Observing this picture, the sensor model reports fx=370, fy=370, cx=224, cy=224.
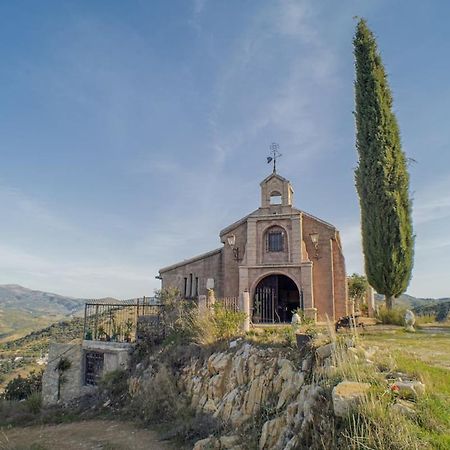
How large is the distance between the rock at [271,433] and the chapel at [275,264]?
38.5 ft

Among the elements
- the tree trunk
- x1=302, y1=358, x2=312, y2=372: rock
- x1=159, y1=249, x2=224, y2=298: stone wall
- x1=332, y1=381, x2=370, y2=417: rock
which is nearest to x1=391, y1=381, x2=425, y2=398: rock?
x1=332, y1=381, x2=370, y2=417: rock

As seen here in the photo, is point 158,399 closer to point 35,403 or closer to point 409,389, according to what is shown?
point 35,403

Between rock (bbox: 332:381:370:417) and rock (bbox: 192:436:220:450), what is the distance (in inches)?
152

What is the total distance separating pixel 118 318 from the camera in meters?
17.9

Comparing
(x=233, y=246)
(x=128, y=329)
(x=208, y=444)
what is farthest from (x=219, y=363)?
(x=233, y=246)

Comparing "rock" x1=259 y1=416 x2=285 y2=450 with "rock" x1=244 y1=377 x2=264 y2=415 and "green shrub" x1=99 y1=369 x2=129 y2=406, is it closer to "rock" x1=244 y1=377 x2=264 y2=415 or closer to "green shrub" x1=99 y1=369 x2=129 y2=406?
"rock" x1=244 y1=377 x2=264 y2=415

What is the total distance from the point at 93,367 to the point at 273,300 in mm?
9714

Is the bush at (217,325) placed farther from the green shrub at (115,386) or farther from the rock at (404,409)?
the rock at (404,409)

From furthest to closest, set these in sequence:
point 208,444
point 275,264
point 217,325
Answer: point 275,264 → point 217,325 → point 208,444

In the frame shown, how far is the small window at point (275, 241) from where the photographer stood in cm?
2050

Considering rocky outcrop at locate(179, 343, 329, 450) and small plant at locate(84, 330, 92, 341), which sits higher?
small plant at locate(84, 330, 92, 341)

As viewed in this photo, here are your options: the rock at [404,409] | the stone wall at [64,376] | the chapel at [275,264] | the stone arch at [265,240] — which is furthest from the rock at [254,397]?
the stone arch at [265,240]

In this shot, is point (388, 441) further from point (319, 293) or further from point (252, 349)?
point (319, 293)

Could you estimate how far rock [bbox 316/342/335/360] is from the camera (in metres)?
6.96
